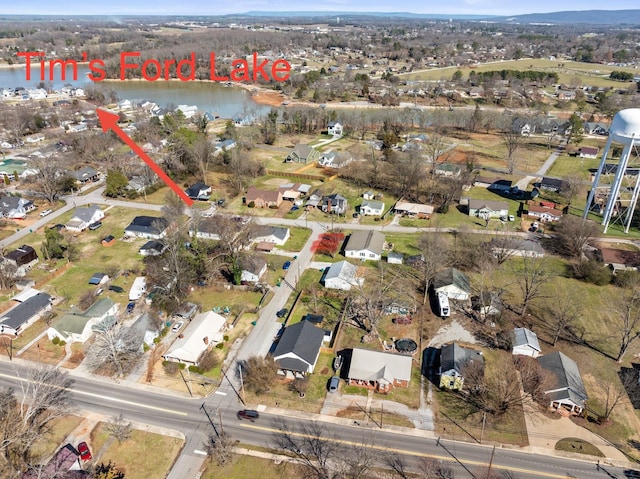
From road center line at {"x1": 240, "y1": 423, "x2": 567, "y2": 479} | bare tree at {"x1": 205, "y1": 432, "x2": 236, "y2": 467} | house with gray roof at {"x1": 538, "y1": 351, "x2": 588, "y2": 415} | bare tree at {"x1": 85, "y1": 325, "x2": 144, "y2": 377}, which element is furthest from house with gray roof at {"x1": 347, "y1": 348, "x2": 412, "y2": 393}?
bare tree at {"x1": 85, "y1": 325, "x2": 144, "y2": 377}

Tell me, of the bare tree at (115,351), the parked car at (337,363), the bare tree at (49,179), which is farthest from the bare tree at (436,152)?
the bare tree at (49,179)

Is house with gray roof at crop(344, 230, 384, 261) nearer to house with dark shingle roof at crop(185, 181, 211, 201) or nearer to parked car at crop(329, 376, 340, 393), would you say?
parked car at crop(329, 376, 340, 393)

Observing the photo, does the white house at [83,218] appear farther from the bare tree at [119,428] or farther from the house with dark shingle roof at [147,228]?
the bare tree at [119,428]

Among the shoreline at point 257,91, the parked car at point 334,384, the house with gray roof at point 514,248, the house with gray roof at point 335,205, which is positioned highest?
the shoreline at point 257,91

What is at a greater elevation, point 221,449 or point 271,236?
point 271,236

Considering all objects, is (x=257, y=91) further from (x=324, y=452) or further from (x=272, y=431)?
(x=324, y=452)

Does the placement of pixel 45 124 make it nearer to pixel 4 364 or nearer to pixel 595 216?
pixel 4 364

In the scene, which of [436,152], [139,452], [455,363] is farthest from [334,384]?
[436,152]

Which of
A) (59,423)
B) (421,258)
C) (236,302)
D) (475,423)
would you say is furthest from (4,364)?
(421,258)
